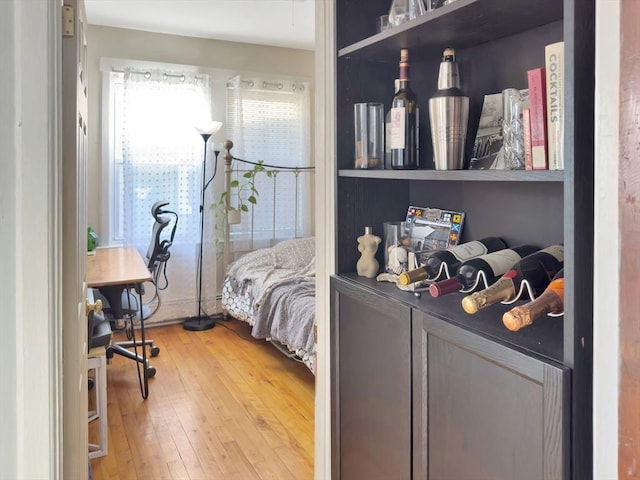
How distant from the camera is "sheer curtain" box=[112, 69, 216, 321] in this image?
174 inches

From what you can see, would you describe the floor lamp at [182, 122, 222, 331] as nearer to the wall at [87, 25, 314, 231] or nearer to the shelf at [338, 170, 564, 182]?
the wall at [87, 25, 314, 231]

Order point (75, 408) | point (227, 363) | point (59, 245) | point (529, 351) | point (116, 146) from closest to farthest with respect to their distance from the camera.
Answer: point (529, 351), point (59, 245), point (75, 408), point (227, 363), point (116, 146)

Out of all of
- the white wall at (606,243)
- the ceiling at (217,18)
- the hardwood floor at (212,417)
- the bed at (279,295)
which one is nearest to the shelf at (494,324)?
the white wall at (606,243)

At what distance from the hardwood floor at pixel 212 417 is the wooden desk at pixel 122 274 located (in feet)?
0.56

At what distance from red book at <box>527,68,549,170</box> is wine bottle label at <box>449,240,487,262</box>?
34 cm

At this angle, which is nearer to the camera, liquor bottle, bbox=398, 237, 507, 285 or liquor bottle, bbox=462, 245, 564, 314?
liquor bottle, bbox=462, 245, 564, 314

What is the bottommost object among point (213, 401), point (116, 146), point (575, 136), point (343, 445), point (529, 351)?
point (213, 401)

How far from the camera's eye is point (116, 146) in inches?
173

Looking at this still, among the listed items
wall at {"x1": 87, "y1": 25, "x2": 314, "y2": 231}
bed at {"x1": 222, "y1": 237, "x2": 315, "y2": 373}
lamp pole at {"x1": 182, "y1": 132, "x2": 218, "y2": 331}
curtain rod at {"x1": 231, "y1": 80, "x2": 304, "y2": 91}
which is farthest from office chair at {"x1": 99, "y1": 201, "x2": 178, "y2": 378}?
curtain rod at {"x1": 231, "y1": 80, "x2": 304, "y2": 91}

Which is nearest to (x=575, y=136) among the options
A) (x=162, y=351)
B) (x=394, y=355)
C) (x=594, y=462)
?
(x=594, y=462)

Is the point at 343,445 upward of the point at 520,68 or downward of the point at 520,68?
downward

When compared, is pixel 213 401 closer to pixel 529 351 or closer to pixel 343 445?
pixel 343 445

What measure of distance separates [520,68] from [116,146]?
3.75 m

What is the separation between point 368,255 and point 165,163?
341cm
